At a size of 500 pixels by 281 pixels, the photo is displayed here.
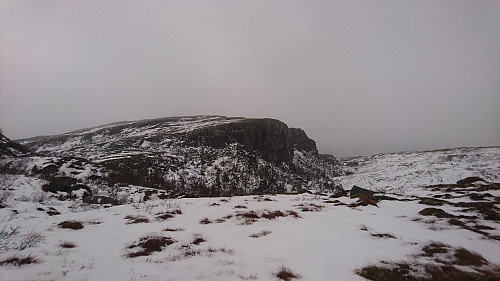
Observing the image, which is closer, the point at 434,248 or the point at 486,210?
the point at 434,248

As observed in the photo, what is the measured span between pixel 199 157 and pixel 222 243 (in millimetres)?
64357

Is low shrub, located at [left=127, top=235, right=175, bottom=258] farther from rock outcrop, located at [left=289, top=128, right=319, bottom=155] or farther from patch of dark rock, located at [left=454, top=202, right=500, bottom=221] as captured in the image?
rock outcrop, located at [left=289, top=128, right=319, bottom=155]

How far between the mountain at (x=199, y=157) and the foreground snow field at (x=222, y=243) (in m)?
25.1

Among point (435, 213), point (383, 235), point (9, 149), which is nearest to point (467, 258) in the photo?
point (383, 235)

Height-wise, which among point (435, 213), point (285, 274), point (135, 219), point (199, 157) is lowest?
point (199, 157)

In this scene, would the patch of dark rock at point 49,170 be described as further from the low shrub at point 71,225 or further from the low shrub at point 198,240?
the low shrub at point 198,240

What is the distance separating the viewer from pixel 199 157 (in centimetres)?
7019

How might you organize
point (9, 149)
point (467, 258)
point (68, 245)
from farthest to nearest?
point (9, 149) < point (68, 245) < point (467, 258)

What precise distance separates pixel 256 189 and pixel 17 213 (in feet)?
194

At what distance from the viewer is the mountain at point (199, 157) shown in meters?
49.6

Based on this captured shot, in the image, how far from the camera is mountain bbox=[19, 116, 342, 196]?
163 ft

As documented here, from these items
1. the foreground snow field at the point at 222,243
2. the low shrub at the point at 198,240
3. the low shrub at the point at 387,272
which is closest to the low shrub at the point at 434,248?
the foreground snow field at the point at 222,243

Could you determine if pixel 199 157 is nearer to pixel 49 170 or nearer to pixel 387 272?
pixel 49 170

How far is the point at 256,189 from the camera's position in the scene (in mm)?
67375
